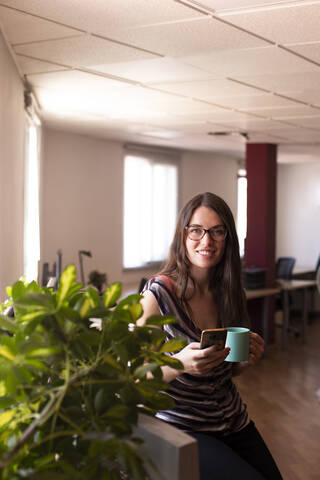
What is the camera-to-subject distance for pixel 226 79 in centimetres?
388

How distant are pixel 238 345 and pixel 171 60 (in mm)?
2241

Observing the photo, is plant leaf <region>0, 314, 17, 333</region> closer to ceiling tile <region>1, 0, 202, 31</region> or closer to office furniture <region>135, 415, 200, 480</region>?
office furniture <region>135, 415, 200, 480</region>

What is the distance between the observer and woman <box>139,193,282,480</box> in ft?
5.21

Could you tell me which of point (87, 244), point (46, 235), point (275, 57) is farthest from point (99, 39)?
point (87, 244)

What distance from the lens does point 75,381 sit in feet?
3.10

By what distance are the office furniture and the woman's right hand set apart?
51cm

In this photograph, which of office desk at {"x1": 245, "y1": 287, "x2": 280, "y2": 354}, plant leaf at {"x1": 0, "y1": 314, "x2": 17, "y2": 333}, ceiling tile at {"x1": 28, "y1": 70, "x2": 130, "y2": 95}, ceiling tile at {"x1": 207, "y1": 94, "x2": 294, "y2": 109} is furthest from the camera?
office desk at {"x1": 245, "y1": 287, "x2": 280, "y2": 354}

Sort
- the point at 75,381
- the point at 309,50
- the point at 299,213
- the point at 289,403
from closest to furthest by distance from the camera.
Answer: the point at 75,381 < the point at 309,50 < the point at 289,403 < the point at 299,213

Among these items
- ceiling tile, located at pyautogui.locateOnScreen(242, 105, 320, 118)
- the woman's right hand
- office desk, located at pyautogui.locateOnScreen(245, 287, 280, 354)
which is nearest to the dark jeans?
the woman's right hand

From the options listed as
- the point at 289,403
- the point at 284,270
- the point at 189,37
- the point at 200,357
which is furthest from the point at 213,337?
the point at 284,270

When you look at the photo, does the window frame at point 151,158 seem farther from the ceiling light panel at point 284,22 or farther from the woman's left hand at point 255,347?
the woman's left hand at point 255,347

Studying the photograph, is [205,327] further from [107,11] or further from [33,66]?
[33,66]

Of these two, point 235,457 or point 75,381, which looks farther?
point 235,457

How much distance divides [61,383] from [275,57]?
2.76 metres
